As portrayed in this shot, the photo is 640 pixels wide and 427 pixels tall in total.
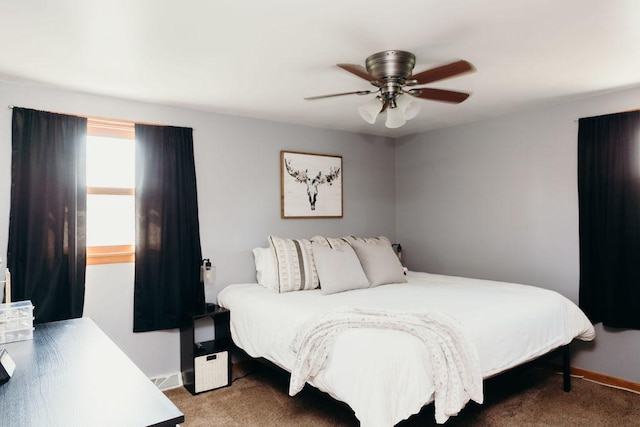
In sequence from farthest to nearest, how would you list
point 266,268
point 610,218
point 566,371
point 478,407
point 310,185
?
point 310,185, point 266,268, point 610,218, point 566,371, point 478,407

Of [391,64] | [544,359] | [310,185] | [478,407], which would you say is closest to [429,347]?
[478,407]

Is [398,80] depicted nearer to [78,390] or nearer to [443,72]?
[443,72]

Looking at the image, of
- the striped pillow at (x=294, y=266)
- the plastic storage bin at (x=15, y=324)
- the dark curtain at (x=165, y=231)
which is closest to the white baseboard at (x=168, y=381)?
the dark curtain at (x=165, y=231)

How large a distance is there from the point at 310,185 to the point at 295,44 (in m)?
2.18

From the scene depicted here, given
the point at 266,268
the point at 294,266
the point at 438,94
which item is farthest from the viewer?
the point at 266,268

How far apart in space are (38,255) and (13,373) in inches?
68.5

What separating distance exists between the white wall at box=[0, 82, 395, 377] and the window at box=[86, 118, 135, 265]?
11 cm

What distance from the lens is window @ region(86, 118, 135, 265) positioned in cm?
336

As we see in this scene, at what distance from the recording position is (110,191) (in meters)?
3.44

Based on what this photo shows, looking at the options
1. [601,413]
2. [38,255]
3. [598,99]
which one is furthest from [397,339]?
[598,99]

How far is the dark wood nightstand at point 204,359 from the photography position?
3.34m

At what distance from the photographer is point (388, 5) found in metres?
1.95

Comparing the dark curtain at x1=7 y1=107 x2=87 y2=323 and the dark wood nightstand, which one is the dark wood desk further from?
the dark wood nightstand

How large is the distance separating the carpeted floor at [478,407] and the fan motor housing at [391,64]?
6.39 feet
